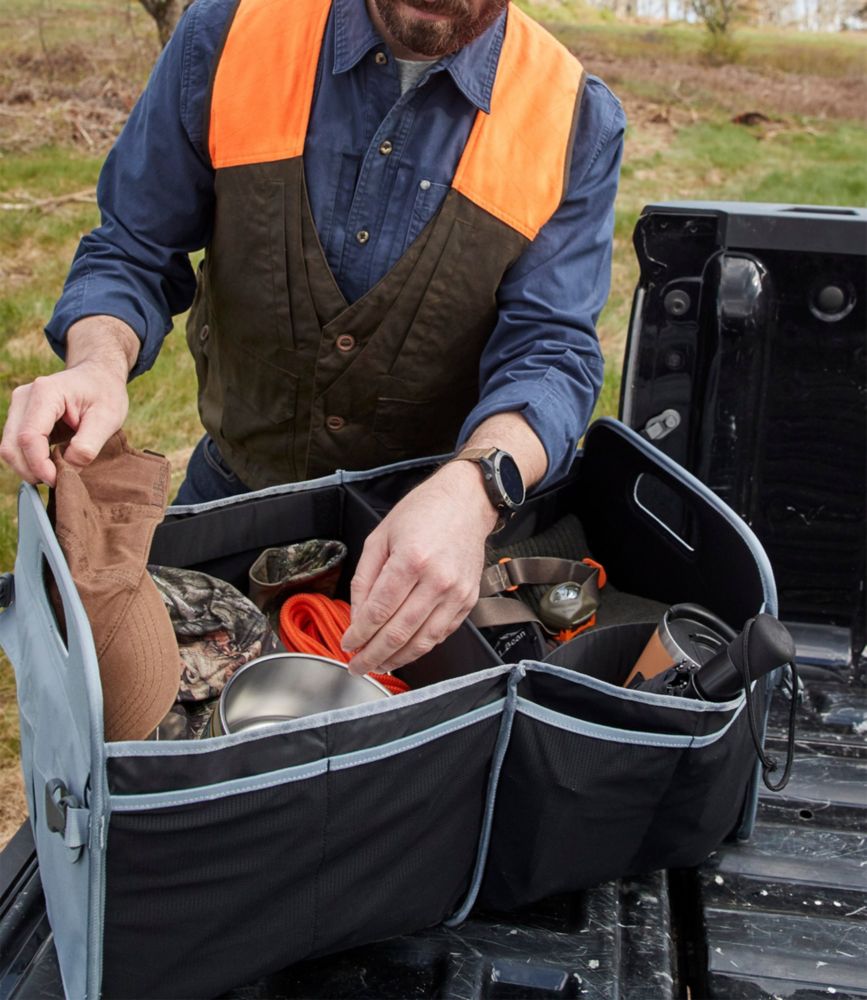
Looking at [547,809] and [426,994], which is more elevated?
[547,809]

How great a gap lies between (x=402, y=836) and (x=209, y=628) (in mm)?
421

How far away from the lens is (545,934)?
5.05ft

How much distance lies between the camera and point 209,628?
1.62 m

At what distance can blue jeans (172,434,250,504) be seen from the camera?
7.41ft

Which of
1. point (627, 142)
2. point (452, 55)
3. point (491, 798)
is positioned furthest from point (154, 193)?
point (627, 142)

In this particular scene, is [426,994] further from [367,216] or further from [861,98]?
[861,98]

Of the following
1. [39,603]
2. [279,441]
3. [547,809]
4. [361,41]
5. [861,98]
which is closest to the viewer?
[39,603]

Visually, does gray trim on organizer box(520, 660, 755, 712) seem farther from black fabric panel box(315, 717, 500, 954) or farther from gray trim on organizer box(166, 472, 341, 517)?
gray trim on organizer box(166, 472, 341, 517)

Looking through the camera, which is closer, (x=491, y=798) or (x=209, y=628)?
(x=491, y=798)

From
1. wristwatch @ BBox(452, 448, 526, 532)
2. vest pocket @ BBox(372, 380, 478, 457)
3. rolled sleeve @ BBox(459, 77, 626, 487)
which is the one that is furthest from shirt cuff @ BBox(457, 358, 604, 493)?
Answer: vest pocket @ BBox(372, 380, 478, 457)

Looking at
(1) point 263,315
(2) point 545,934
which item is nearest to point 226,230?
(1) point 263,315

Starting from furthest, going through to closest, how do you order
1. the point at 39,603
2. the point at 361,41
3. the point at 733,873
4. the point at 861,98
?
the point at 861,98 → the point at 361,41 → the point at 733,873 → the point at 39,603

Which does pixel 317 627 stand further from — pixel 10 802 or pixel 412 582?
pixel 10 802

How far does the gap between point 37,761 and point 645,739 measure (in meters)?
0.74
